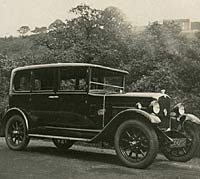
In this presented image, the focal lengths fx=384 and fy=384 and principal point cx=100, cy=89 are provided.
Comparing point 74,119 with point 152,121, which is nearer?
point 152,121

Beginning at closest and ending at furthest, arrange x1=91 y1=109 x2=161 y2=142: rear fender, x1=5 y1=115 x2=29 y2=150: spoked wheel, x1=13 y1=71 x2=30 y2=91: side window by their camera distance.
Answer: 1. x1=91 y1=109 x2=161 y2=142: rear fender
2. x1=5 y1=115 x2=29 y2=150: spoked wheel
3. x1=13 y1=71 x2=30 y2=91: side window

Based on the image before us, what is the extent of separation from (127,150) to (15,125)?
285 cm

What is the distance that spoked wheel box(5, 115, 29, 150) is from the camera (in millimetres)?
7991

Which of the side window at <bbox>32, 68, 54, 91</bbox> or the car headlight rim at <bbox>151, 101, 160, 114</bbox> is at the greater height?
the side window at <bbox>32, 68, 54, 91</bbox>

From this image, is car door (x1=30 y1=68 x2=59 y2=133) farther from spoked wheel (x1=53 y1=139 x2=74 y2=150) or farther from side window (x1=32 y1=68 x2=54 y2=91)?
spoked wheel (x1=53 y1=139 x2=74 y2=150)

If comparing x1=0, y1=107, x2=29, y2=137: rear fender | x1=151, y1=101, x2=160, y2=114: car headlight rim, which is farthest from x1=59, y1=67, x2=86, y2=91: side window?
x1=151, y1=101, x2=160, y2=114: car headlight rim

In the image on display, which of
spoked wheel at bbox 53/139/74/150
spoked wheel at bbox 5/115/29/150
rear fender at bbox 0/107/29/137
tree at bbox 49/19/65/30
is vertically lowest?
spoked wheel at bbox 53/139/74/150

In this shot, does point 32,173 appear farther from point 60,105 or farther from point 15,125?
point 15,125

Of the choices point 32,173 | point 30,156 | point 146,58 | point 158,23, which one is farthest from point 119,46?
point 32,173

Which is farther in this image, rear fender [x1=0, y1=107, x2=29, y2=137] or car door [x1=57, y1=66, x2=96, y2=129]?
rear fender [x1=0, y1=107, x2=29, y2=137]

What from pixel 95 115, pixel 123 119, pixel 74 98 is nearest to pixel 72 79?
pixel 74 98

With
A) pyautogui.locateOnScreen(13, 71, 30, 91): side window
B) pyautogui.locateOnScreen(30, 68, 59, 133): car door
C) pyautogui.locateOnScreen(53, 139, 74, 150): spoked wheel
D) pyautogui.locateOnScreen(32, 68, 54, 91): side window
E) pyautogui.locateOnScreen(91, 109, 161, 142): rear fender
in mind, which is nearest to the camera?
pyautogui.locateOnScreen(91, 109, 161, 142): rear fender

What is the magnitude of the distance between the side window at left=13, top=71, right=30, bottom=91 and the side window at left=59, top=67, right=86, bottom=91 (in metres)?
1.00

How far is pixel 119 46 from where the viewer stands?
16344mm
